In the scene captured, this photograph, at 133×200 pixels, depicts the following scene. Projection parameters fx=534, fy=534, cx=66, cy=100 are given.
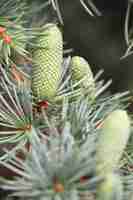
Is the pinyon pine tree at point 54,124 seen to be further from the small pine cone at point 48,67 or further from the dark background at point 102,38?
the dark background at point 102,38

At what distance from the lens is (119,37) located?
3.64ft

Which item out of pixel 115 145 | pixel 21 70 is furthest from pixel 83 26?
pixel 115 145

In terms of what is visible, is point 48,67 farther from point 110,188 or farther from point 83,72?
point 110,188

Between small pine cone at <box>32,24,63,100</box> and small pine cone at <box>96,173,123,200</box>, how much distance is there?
0.68ft

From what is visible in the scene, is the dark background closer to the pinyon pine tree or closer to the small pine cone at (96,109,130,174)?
the pinyon pine tree

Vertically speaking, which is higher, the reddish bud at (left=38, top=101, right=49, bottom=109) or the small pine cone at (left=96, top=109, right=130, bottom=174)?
the reddish bud at (left=38, top=101, right=49, bottom=109)

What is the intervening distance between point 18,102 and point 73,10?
514mm

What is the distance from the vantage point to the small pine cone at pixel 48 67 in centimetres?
59

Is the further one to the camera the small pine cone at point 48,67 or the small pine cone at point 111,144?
the small pine cone at point 48,67

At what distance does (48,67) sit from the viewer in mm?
595

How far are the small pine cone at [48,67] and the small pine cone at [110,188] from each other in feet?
0.68

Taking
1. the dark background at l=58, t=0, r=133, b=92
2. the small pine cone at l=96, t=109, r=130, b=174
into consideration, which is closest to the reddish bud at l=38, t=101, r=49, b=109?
the small pine cone at l=96, t=109, r=130, b=174

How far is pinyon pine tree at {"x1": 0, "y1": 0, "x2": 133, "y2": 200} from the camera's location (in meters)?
0.41

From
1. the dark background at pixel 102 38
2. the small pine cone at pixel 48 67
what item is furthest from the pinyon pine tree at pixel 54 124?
the dark background at pixel 102 38
